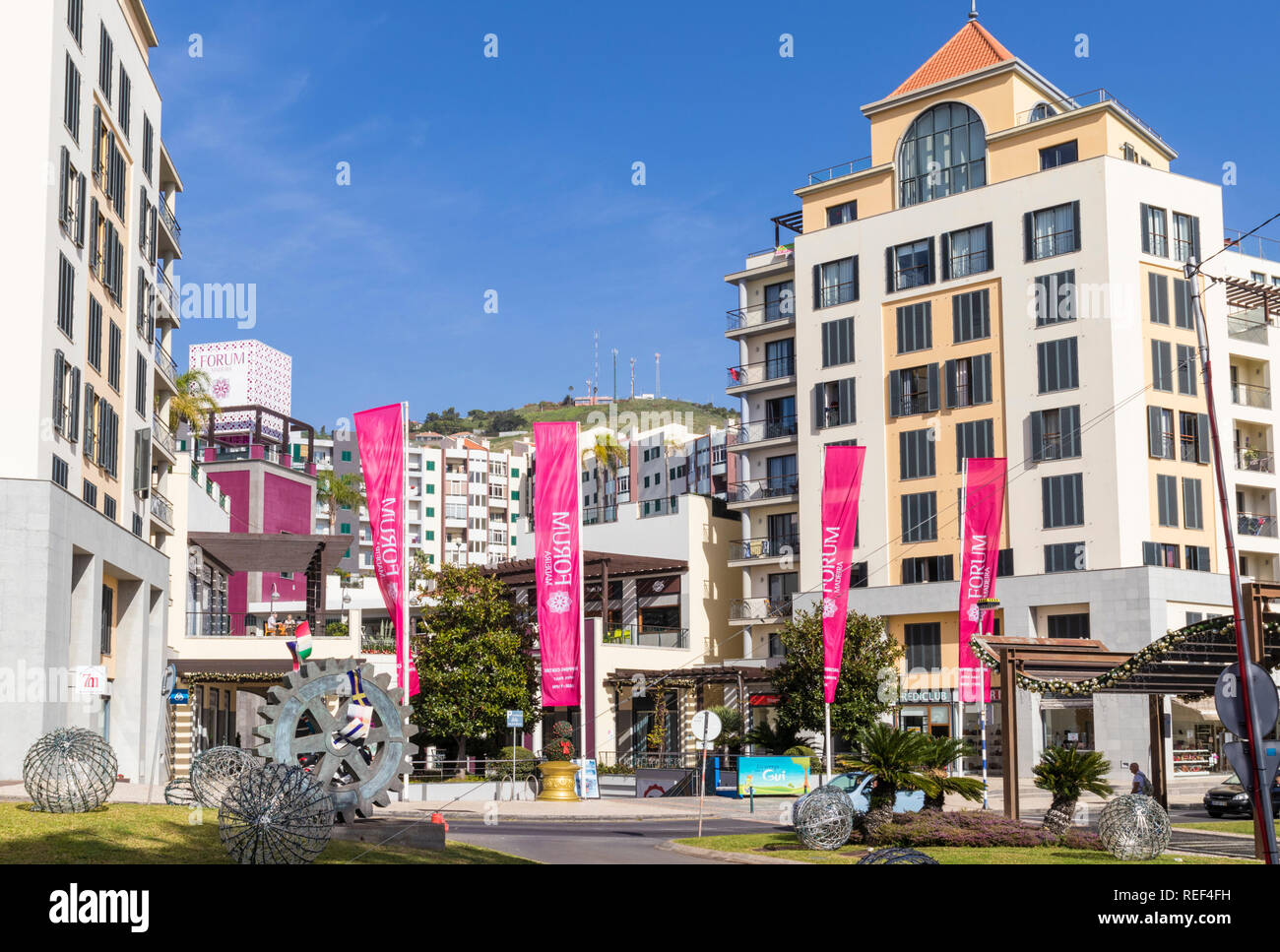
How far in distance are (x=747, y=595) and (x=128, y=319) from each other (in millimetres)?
37194

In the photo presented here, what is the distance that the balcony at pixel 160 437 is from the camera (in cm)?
5531

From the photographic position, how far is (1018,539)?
207 ft

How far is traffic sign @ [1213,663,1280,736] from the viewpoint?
1862 cm

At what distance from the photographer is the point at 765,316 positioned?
7825cm

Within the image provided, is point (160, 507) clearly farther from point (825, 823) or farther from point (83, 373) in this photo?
point (825, 823)

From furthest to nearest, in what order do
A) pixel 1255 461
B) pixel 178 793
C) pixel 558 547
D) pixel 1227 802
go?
pixel 1255 461 < pixel 558 547 < pixel 1227 802 < pixel 178 793

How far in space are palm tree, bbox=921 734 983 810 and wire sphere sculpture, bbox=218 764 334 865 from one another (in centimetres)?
1347

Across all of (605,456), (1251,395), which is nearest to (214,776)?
(1251,395)

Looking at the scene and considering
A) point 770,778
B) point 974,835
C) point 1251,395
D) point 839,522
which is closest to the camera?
point 974,835

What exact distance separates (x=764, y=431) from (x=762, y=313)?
661 centimetres

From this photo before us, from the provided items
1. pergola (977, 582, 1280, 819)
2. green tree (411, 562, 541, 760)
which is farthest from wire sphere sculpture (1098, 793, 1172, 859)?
green tree (411, 562, 541, 760)

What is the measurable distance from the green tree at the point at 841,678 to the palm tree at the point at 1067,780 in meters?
26.6

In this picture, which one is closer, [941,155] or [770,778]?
[770,778]
